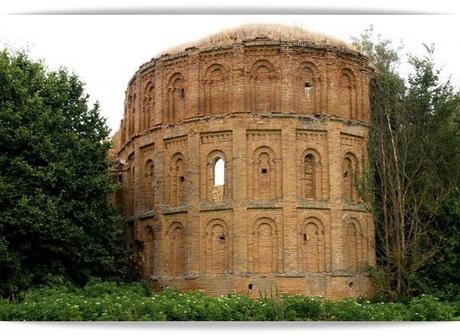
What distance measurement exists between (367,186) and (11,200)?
1213 cm

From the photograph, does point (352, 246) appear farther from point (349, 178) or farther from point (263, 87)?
point (263, 87)

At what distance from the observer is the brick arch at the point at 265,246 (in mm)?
23000

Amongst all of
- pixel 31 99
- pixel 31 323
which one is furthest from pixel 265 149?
pixel 31 323

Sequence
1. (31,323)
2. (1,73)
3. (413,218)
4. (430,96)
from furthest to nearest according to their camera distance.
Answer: (430,96), (413,218), (1,73), (31,323)

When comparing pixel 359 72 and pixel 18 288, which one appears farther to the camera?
pixel 359 72

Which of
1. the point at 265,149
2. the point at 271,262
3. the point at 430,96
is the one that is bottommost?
the point at 271,262

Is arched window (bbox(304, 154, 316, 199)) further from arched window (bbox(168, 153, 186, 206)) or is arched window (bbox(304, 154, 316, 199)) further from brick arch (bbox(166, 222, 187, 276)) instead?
brick arch (bbox(166, 222, 187, 276))

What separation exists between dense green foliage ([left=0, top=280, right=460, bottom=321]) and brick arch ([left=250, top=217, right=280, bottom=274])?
2.94m

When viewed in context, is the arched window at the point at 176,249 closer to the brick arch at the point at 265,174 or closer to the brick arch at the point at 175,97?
the brick arch at the point at 265,174

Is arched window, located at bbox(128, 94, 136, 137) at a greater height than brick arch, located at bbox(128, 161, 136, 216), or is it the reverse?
arched window, located at bbox(128, 94, 136, 137)

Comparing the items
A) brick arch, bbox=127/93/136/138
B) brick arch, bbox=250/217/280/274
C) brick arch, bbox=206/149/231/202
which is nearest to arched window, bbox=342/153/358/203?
brick arch, bbox=250/217/280/274

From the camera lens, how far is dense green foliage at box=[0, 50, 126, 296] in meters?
20.6

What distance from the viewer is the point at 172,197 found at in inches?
995

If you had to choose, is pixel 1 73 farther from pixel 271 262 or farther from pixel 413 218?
pixel 413 218
